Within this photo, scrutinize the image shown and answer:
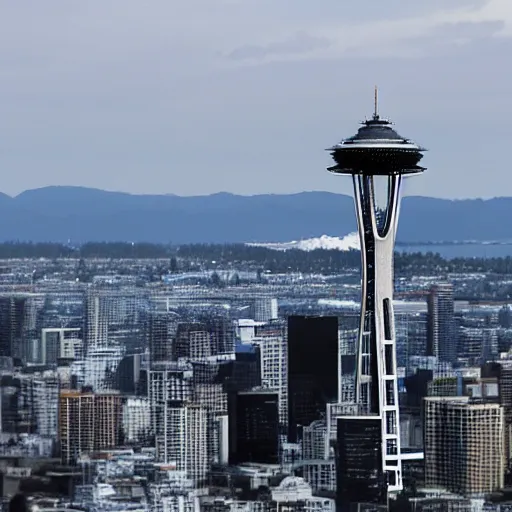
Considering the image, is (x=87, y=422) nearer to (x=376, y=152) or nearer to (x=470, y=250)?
(x=376, y=152)

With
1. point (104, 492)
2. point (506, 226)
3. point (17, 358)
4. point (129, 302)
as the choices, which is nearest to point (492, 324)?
point (506, 226)

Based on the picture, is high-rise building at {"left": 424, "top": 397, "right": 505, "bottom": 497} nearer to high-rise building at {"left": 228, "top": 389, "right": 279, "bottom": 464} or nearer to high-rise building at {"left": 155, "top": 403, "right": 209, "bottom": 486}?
high-rise building at {"left": 228, "top": 389, "right": 279, "bottom": 464}

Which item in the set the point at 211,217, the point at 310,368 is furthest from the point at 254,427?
the point at 211,217

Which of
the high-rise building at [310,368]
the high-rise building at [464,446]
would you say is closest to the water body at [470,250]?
the high-rise building at [310,368]

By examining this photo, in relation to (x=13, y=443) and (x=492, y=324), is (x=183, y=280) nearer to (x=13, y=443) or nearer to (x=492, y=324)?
(x=492, y=324)

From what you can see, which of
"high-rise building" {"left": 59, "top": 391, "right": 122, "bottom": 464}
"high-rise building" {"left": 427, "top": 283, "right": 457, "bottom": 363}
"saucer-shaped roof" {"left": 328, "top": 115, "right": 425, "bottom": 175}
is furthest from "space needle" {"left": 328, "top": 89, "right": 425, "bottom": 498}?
"high-rise building" {"left": 427, "top": 283, "right": 457, "bottom": 363}

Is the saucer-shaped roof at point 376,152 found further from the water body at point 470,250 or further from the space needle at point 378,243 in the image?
the water body at point 470,250

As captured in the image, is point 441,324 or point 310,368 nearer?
point 310,368
